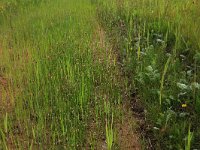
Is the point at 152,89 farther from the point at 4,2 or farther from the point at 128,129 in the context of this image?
the point at 4,2

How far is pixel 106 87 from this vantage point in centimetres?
346

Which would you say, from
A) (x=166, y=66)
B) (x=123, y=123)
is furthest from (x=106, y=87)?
(x=166, y=66)

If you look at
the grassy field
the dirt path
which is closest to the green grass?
the grassy field

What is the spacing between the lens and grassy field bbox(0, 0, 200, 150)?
2676 millimetres

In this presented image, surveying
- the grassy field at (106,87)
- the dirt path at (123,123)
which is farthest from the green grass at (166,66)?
the dirt path at (123,123)

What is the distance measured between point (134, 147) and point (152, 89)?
2.38 ft

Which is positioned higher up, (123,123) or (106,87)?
(106,87)

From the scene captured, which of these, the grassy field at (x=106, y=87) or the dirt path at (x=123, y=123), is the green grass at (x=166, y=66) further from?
the dirt path at (x=123, y=123)

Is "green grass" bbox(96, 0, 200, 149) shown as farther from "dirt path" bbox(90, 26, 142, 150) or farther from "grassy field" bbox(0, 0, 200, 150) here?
"dirt path" bbox(90, 26, 142, 150)

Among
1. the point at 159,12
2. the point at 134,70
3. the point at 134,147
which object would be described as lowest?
the point at 134,147

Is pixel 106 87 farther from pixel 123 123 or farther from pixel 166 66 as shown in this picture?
pixel 166 66

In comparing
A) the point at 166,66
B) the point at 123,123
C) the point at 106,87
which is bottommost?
the point at 123,123

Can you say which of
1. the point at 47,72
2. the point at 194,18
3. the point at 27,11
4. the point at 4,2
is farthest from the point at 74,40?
the point at 4,2

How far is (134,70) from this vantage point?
387cm
